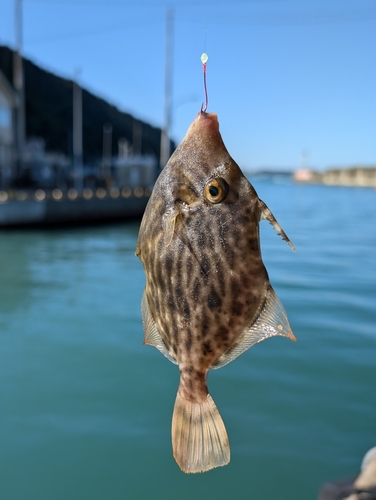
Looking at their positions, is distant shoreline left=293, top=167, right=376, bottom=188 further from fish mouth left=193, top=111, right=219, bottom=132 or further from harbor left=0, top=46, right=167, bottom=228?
fish mouth left=193, top=111, right=219, bottom=132

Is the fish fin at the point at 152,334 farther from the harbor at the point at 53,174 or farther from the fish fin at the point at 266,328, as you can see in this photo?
the harbor at the point at 53,174

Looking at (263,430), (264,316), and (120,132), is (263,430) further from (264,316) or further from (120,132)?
(120,132)

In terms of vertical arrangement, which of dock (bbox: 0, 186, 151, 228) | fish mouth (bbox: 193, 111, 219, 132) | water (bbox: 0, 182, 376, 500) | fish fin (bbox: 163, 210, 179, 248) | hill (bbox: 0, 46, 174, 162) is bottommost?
water (bbox: 0, 182, 376, 500)

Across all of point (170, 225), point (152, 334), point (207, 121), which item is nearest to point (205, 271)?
point (170, 225)

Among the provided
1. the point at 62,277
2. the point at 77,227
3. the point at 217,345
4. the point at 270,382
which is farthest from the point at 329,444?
the point at 77,227

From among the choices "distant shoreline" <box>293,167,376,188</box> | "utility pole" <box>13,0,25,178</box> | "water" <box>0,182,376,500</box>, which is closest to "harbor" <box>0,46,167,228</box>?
"utility pole" <box>13,0,25,178</box>

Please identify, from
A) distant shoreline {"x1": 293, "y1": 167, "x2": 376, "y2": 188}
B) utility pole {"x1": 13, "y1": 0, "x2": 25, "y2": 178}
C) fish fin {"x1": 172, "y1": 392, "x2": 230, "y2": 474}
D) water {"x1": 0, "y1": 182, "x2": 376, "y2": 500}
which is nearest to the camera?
fish fin {"x1": 172, "y1": 392, "x2": 230, "y2": 474}

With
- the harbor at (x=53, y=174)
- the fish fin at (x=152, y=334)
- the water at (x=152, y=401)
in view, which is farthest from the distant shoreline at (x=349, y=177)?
the fish fin at (x=152, y=334)
